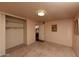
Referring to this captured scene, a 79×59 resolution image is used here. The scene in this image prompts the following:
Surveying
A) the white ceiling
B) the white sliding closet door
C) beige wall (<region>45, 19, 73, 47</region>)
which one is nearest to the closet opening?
the white sliding closet door

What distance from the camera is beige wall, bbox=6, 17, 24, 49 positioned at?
4.53 meters

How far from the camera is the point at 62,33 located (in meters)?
6.36

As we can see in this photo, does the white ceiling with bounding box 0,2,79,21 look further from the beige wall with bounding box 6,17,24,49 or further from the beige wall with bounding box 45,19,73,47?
the beige wall with bounding box 45,19,73,47

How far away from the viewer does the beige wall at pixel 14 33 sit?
4.53m

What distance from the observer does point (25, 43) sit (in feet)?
19.7

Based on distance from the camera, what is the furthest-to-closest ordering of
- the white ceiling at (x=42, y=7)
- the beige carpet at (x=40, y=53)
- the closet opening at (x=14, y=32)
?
the closet opening at (x=14, y=32) < the beige carpet at (x=40, y=53) < the white ceiling at (x=42, y=7)

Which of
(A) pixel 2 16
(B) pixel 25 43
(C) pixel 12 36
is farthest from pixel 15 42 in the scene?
(A) pixel 2 16

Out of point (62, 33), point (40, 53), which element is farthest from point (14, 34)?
point (62, 33)

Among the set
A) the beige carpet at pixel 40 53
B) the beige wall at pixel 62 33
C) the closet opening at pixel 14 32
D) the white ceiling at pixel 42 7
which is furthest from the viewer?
the beige wall at pixel 62 33

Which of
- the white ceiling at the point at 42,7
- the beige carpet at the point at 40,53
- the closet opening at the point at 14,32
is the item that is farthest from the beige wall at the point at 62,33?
the closet opening at the point at 14,32

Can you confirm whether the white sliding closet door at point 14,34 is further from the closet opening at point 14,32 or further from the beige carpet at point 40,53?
the beige carpet at point 40,53

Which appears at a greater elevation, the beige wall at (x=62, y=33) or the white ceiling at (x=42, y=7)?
the white ceiling at (x=42, y=7)

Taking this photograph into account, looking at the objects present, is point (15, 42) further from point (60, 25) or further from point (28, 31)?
point (60, 25)

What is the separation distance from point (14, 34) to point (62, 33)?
353 centimetres
